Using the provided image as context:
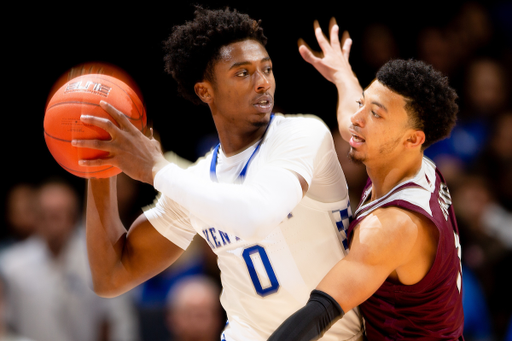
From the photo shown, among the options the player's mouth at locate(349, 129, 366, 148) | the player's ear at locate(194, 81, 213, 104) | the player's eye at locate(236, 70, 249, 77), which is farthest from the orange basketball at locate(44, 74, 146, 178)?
the player's mouth at locate(349, 129, 366, 148)

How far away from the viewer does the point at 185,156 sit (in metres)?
6.41

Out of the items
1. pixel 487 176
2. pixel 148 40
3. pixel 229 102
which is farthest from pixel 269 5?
pixel 229 102

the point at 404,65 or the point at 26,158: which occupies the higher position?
the point at 404,65

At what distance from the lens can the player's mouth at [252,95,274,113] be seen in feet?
9.02

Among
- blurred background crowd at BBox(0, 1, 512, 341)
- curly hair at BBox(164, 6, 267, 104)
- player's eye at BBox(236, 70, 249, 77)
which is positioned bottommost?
blurred background crowd at BBox(0, 1, 512, 341)

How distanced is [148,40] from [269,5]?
1.43m

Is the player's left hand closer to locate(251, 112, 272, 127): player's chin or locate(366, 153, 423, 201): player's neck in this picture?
locate(251, 112, 272, 127): player's chin

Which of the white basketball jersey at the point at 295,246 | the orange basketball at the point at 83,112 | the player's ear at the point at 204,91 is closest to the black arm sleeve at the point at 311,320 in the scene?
the white basketball jersey at the point at 295,246

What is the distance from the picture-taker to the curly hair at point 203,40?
2.84m

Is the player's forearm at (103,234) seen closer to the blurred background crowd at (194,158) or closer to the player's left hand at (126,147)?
the player's left hand at (126,147)

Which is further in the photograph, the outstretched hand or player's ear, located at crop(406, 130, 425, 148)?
the outstretched hand

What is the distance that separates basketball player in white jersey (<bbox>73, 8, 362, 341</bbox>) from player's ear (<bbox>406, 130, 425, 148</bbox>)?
35 cm

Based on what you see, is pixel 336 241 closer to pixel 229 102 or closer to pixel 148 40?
pixel 229 102

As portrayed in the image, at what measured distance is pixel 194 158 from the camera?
6.42m
